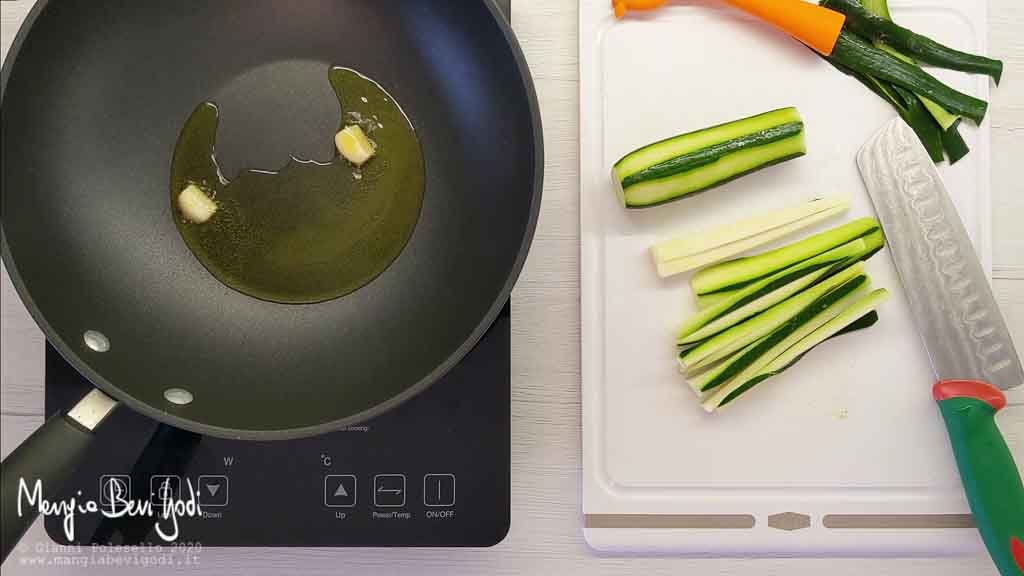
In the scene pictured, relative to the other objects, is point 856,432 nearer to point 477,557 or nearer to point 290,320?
point 477,557

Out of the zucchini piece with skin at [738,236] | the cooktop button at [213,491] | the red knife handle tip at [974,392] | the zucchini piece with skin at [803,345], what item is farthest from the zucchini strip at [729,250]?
the cooktop button at [213,491]

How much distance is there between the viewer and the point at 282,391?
87 cm

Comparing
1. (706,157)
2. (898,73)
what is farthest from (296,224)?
(898,73)

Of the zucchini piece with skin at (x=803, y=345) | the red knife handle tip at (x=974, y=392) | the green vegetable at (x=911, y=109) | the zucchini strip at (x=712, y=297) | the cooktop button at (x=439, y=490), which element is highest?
the green vegetable at (x=911, y=109)

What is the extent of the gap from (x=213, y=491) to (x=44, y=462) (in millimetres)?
205

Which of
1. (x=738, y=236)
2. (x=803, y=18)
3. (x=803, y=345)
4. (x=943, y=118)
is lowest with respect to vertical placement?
(x=803, y=345)

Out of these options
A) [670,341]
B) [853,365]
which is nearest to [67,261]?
[670,341]

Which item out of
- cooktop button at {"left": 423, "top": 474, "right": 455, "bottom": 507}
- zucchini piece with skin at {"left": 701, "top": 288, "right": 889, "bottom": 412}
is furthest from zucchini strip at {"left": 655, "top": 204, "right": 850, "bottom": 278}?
cooktop button at {"left": 423, "top": 474, "right": 455, "bottom": 507}

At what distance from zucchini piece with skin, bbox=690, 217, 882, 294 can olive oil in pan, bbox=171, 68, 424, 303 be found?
334 mm

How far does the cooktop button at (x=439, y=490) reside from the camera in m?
0.88

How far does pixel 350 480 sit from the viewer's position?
89 cm

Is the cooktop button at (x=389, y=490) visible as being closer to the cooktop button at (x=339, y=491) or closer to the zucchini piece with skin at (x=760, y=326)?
the cooktop button at (x=339, y=491)

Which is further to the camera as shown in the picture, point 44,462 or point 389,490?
point 389,490

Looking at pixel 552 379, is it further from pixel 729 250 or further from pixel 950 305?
pixel 950 305
